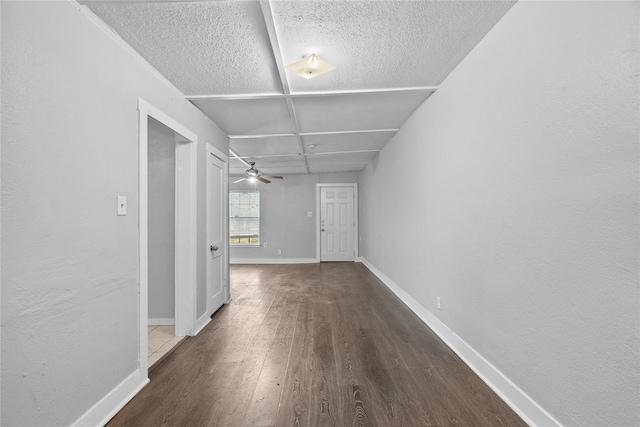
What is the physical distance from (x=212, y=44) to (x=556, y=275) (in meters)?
2.46

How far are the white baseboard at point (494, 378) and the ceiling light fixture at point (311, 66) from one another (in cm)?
237

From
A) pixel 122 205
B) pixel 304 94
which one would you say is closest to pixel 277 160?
pixel 304 94

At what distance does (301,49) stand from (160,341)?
9.51 ft

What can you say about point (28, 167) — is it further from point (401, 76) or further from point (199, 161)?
point (401, 76)

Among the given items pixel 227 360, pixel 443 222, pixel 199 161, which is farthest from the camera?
pixel 199 161

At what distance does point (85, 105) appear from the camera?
Answer: 4.93 feet

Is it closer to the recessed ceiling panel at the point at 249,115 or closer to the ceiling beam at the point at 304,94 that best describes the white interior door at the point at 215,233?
the recessed ceiling panel at the point at 249,115

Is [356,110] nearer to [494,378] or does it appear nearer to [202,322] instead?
[494,378]

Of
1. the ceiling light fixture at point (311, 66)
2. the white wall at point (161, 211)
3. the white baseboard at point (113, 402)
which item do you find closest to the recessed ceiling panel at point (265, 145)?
the white wall at point (161, 211)

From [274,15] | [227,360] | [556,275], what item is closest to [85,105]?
[274,15]

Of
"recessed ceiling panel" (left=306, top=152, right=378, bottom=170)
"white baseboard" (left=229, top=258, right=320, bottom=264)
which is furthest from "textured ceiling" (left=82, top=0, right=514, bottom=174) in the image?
"white baseboard" (left=229, top=258, right=320, bottom=264)

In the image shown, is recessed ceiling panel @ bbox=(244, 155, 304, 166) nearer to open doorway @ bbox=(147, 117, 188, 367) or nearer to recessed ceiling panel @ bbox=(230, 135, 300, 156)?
recessed ceiling panel @ bbox=(230, 135, 300, 156)

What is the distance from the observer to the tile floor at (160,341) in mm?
2403

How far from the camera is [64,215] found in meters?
1.37
